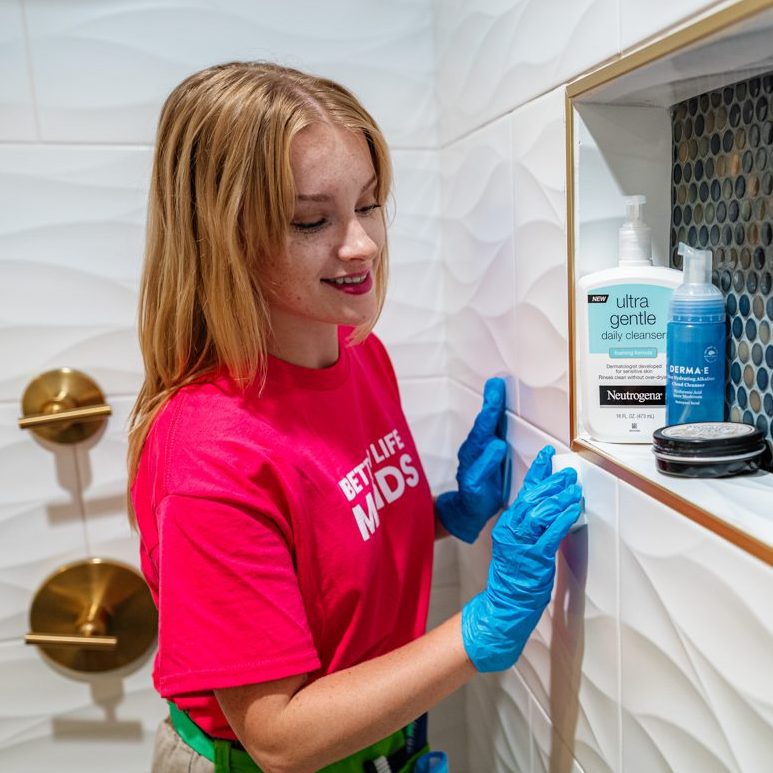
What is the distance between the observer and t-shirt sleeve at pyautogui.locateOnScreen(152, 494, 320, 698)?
2.17 ft

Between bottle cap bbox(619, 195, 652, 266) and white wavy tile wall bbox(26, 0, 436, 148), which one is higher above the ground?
white wavy tile wall bbox(26, 0, 436, 148)

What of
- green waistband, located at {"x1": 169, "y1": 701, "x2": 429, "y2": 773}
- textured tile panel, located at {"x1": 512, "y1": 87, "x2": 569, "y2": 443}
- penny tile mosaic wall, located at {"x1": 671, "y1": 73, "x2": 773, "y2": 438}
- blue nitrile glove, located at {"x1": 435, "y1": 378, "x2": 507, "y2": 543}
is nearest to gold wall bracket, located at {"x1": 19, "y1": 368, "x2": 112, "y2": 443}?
green waistband, located at {"x1": 169, "y1": 701, "x2": 429, "y2": 773}

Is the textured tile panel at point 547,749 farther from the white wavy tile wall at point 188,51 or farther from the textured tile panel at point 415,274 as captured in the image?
the white wavy tile wall at point 188,51

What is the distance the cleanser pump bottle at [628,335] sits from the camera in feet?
2.15

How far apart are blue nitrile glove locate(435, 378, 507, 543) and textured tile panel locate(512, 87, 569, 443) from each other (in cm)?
8

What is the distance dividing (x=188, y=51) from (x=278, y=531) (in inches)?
29.6

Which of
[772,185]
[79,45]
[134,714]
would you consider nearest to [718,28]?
[772,185]

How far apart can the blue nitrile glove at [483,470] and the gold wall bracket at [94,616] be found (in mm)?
547

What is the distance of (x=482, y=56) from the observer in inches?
36.0

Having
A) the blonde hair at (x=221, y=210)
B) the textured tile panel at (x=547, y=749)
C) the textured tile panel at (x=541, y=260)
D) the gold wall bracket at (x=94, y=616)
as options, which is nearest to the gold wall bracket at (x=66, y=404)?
the gold wall bracket at (x=94, y=616)

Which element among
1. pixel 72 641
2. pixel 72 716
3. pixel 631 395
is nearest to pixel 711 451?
pixel 631 395

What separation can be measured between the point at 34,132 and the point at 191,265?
49cm

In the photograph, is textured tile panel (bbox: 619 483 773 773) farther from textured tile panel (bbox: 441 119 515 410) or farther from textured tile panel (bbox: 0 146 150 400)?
textured tile panel (bbox: 0 146 150 400)

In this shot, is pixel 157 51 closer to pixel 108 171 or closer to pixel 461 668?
pixel 108 171
